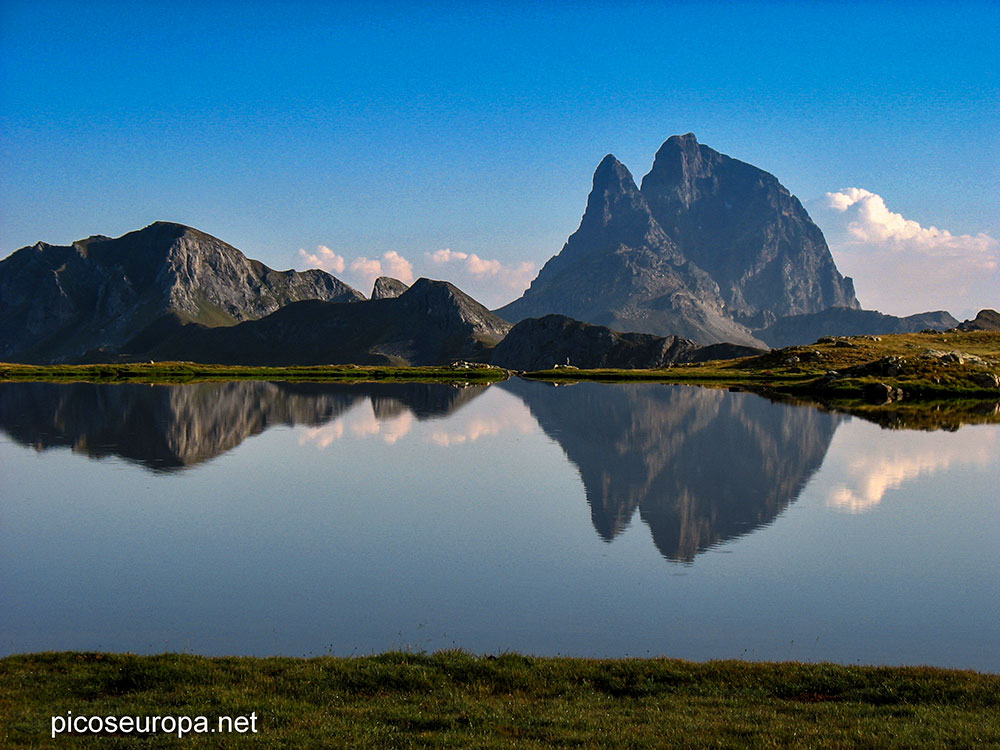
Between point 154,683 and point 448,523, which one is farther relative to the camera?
point 448,523

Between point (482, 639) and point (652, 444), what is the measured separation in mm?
49707

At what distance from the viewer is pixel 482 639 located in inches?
957

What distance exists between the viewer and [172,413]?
95375mm

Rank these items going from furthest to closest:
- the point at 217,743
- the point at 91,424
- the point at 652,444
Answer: the point at 91,424, the point at 652,444, the point at 217,743

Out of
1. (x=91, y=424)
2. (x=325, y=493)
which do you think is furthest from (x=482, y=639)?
(x=91, y=424)

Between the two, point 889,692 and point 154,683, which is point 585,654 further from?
point 154,683

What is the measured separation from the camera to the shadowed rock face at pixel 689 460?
136 feet

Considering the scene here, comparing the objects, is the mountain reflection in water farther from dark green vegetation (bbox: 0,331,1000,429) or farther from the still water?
dark green vegetation (bbox: 0,331,1000,429)

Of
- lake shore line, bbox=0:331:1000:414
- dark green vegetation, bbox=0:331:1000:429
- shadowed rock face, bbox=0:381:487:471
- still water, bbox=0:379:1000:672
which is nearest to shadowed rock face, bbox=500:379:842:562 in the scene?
still water, bbox=0:379:1000:672

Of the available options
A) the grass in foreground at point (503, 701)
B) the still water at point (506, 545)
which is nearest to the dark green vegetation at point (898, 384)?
the still water at point (506, 545)

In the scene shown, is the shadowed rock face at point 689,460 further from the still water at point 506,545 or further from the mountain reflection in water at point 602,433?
the still water at point 506,545

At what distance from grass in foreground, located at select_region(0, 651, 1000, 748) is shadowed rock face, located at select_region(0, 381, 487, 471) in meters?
40.2

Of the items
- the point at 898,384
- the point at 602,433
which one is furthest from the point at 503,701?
the point at 898,384

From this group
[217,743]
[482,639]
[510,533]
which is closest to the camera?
[217,743]
